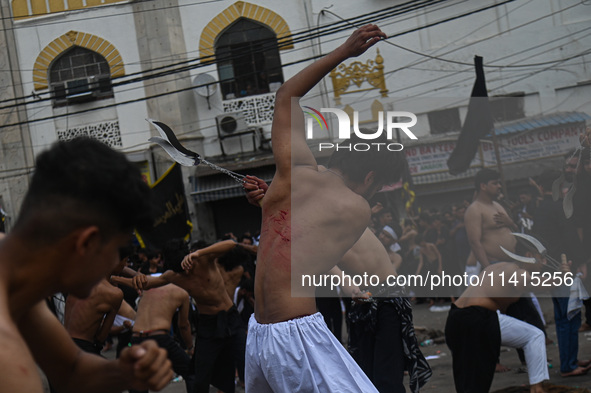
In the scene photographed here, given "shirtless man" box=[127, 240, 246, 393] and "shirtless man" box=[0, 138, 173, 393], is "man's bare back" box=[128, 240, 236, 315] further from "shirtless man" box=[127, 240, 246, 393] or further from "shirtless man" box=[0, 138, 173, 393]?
"shirtless man" box=[0, 138, 173, 393]

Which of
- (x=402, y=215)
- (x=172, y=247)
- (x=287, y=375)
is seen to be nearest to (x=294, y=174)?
(x=287, y=375)

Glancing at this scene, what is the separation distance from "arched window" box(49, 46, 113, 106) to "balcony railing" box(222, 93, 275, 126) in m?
3.42

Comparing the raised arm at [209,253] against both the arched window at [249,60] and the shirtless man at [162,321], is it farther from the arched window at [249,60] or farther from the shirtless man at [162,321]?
the arched window at [249,60]

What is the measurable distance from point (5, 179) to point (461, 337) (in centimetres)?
1816

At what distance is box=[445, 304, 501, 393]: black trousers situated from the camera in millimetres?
6125

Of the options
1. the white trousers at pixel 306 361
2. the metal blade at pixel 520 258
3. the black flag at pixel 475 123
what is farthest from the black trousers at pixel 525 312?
the black flag at pixel 475 123

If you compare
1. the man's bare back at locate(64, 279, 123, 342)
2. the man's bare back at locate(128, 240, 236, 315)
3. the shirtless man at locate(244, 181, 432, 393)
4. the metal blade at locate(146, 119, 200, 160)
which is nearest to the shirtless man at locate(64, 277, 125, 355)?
the man's bare back at locate(64, 279, 123, 342)

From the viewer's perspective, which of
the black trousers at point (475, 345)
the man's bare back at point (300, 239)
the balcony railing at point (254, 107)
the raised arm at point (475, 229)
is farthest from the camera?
the balcony railing at point (254, 107)

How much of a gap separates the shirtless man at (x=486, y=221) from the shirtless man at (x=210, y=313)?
242 centimetres

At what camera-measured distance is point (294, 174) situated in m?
3.98

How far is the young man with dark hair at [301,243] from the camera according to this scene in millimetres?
3727

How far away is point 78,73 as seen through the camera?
2159 cm

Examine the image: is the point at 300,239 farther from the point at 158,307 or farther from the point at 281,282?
the point at 158,307

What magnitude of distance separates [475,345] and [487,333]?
0.13m
